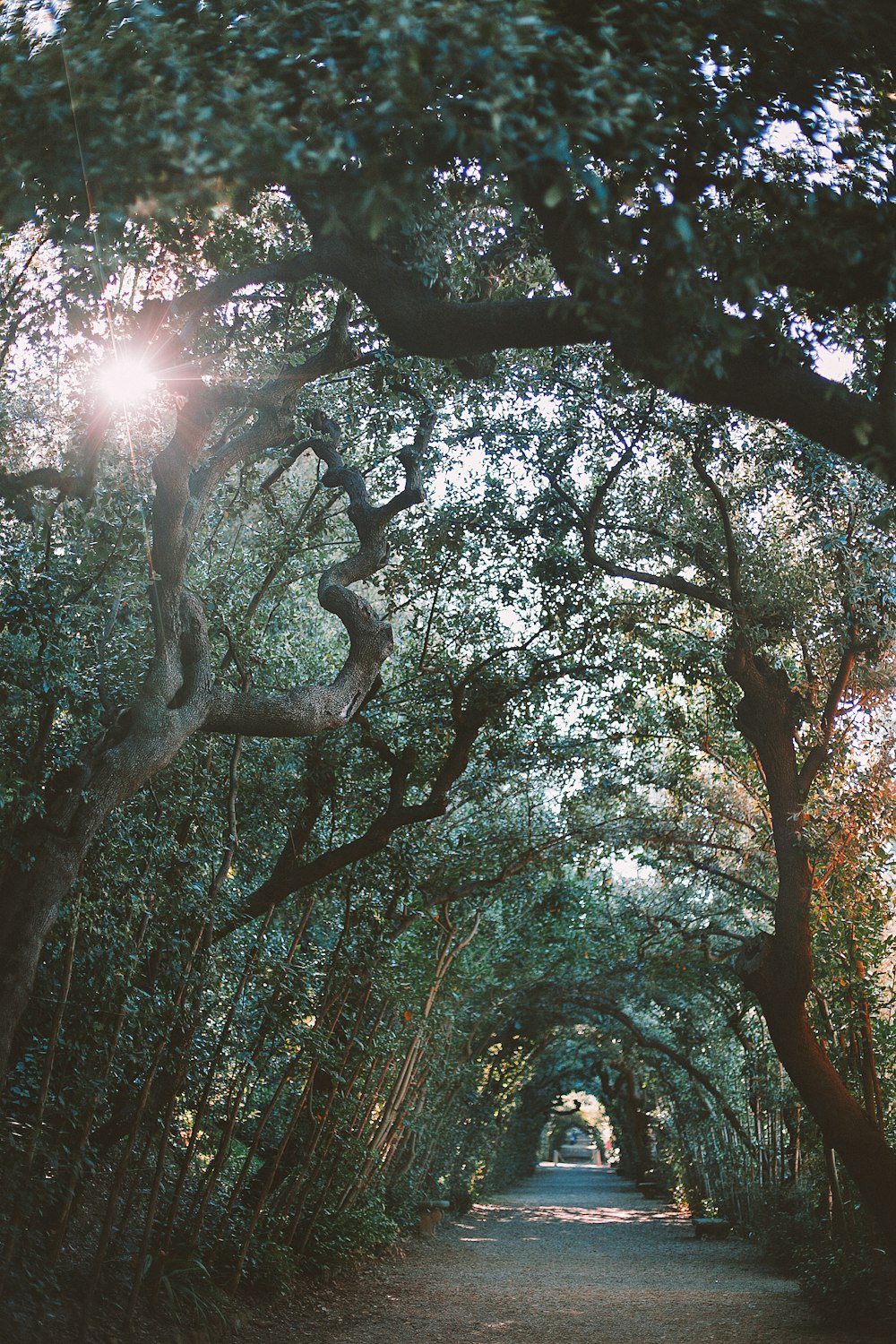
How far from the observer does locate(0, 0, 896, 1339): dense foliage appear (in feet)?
9.95

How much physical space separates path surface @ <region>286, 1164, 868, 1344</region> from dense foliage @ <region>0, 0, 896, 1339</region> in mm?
482

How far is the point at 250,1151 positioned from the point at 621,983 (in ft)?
28.8

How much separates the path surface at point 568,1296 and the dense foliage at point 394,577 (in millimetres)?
482

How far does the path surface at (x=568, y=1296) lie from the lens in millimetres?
6547

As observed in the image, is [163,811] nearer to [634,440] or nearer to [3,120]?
[3,120]

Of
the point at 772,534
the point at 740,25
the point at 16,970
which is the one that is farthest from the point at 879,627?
the point at 16,970

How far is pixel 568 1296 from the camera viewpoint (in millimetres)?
8477

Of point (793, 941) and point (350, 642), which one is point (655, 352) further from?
point (793, 941)

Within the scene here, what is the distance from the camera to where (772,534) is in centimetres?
729

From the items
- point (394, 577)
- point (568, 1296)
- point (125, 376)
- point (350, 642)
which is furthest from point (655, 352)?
point (568, 1296)

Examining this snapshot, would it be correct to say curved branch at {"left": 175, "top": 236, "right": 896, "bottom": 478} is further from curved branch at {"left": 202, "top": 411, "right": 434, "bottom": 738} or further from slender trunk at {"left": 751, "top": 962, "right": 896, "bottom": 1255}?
slender trunk at {"left": 751, "top": 962, "right": 896, "bottom": 1255}

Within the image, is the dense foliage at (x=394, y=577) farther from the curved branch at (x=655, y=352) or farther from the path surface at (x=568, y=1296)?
the path surface at (x=568, y=1296)

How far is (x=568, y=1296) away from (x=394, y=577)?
18.9 feet

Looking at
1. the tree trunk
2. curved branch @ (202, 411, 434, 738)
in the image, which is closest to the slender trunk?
the tree trunk
